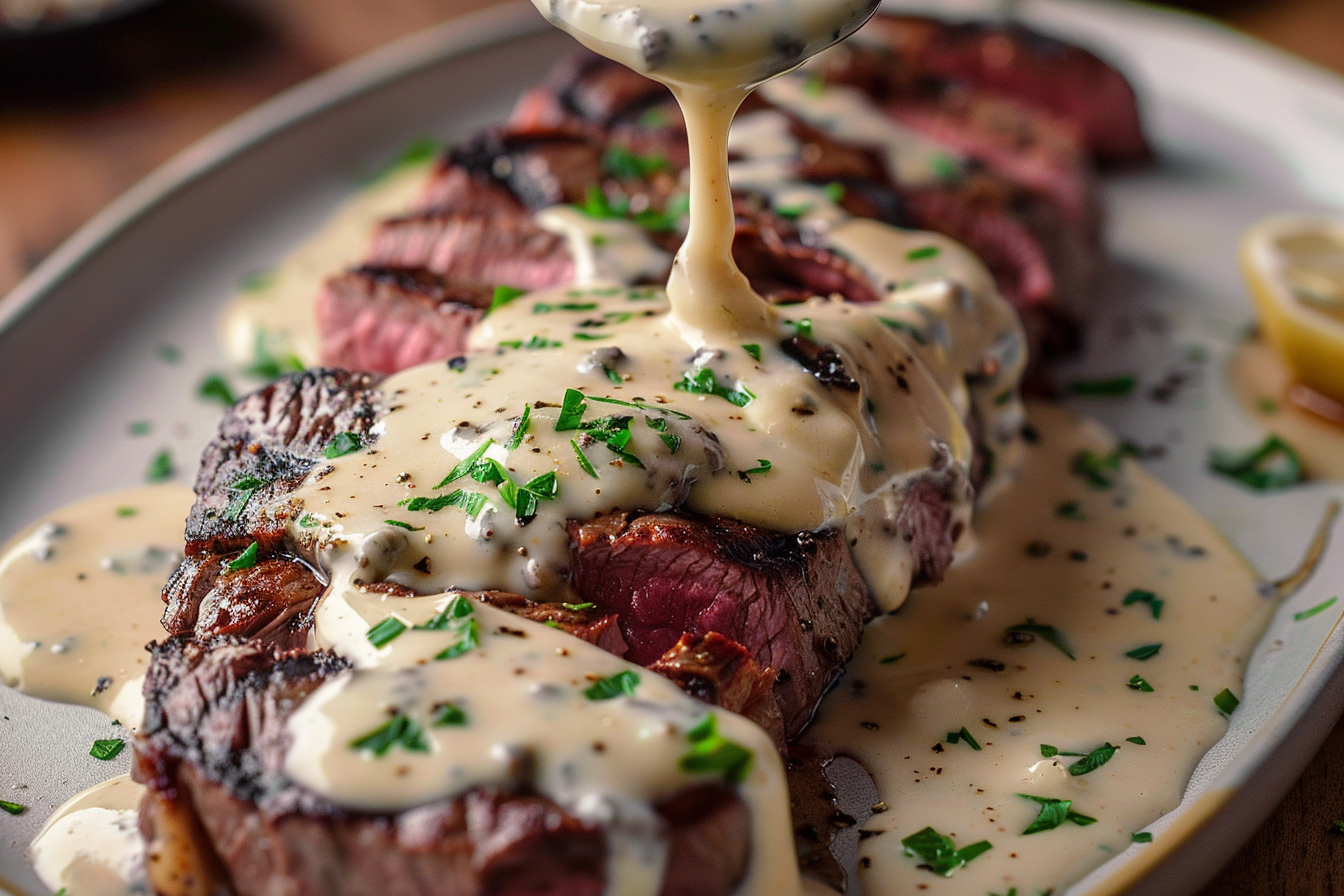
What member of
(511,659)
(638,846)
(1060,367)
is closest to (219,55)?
(1060,367)

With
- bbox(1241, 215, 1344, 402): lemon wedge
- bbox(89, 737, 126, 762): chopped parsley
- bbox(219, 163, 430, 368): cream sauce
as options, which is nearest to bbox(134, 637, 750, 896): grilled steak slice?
bbox(89, 737, 126, 762): chopped parsley

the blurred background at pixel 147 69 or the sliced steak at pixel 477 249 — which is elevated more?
the blurred background at pixel 147 69

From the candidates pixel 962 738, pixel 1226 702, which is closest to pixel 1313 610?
pixel 1226 702

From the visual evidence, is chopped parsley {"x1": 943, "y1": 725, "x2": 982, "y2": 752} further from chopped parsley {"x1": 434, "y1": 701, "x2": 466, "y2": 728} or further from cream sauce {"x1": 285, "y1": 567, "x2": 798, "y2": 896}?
chopped parsley {"x1": 434, "y1": 701, "x2": 466, "y2": 728}

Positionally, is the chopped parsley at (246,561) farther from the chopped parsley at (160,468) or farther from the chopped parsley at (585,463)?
the chopped parsley at (160,468)

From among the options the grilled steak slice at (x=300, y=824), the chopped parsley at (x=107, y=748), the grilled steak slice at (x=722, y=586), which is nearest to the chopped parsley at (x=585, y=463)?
the grilled steak slice at (x=722, y=586)
